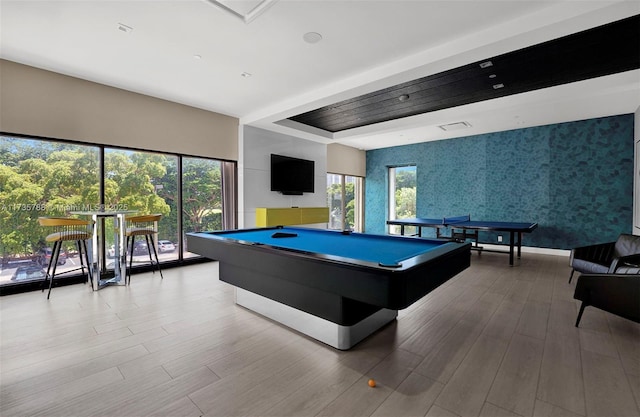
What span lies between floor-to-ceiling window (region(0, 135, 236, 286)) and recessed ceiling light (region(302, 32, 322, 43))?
136 inches

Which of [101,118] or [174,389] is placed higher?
[101,118]

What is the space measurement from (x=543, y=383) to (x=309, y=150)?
6336 mm

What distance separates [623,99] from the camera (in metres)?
4.82

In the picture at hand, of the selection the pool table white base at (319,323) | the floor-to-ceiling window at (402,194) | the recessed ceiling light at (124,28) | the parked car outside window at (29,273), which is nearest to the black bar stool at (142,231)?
the parked car outside window at (29,273)

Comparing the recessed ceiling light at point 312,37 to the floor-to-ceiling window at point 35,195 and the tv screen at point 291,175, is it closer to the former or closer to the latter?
the tv screen at point 291,175

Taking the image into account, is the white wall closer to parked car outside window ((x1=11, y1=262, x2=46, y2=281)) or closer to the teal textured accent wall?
parked car outside window ((x1=11, y1=262, x2=46, y2=281))

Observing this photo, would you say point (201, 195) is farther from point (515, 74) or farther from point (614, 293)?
point (614, 293)

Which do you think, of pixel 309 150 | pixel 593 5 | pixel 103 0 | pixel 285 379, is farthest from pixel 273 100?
pixel 285 379

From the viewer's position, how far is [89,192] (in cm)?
439

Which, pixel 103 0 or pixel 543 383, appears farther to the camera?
pixel 103 0

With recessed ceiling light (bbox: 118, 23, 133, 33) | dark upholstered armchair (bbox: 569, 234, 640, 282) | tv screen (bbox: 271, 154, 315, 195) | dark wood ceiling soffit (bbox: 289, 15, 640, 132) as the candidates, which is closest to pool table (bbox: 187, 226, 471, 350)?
dark upholstered armchair (bbox: 569, 234, 640, 282)

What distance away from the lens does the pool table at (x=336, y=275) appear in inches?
65.8

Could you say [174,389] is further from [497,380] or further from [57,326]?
[497,380]

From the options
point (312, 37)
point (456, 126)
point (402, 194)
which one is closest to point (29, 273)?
point (312, 37)
